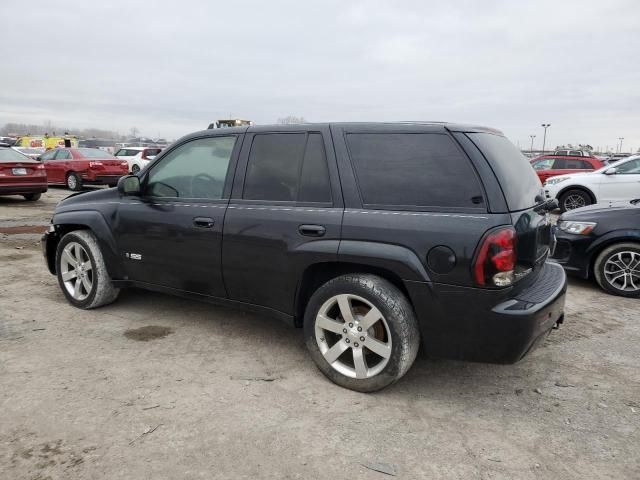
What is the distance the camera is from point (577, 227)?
5.54m

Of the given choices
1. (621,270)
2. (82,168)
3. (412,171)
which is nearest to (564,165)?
(621,270)

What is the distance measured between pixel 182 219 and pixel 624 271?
4728 mm

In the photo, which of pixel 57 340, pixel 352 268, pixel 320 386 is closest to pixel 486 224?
pixel 352 268

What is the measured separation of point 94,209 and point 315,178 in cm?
236

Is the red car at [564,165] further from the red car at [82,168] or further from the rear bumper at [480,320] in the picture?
the rear bumper at [480,320]

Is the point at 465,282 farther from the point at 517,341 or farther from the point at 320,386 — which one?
the point at 320,386

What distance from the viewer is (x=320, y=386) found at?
3.24 m

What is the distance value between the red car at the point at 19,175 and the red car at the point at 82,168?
298 cm

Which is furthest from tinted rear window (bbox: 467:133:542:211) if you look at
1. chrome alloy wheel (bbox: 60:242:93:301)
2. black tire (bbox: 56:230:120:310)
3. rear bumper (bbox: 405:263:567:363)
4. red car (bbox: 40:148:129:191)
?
red car (bbox: 40:148:129:191)

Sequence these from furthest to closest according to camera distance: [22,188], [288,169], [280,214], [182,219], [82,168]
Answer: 1. [82,168]
2. [22,188]
3. [182,219]
4. [288,169]
5. [280,214]

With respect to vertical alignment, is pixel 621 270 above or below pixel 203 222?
below

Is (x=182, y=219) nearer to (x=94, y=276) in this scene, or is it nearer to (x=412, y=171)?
(x=94, y=276)

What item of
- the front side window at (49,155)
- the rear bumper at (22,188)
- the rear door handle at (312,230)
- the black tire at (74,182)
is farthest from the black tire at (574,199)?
the front side window at (49,155)

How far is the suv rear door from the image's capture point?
3.21 metres
